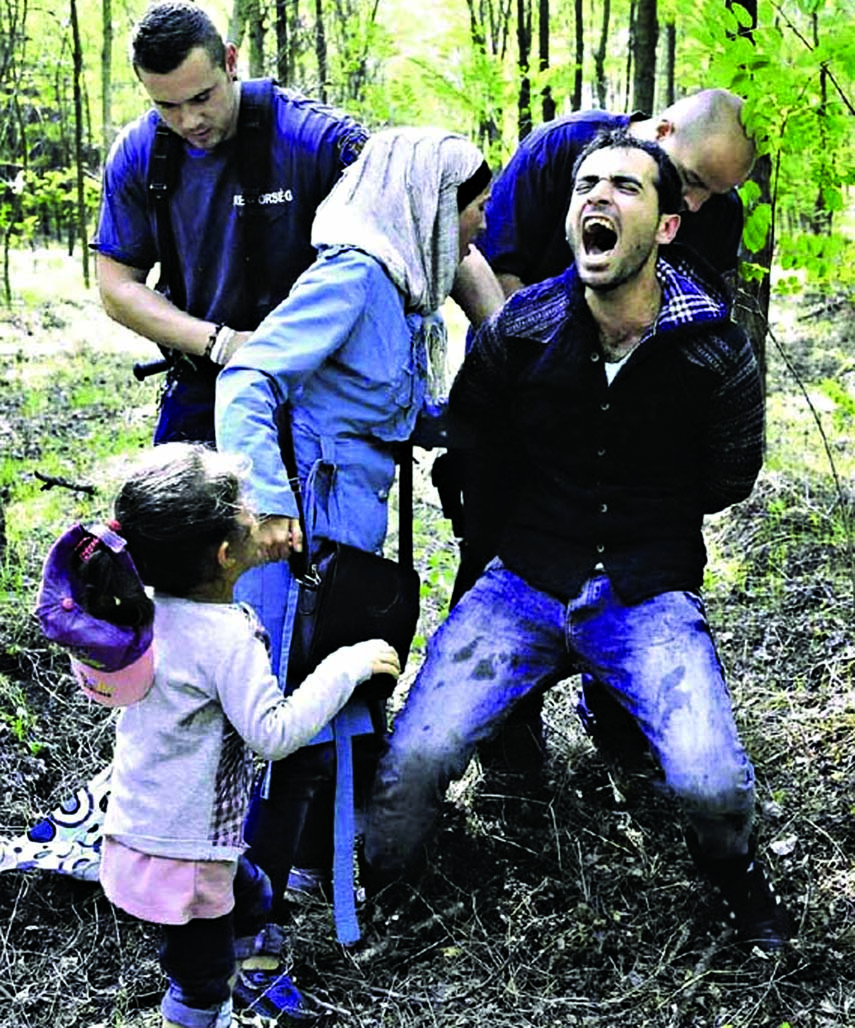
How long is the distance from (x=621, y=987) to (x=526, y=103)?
33.8 ft

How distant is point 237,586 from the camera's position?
2.90 m

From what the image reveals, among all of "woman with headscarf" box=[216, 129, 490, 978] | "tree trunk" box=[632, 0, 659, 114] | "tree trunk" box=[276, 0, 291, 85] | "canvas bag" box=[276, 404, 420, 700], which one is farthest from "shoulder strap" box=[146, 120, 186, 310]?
"tree trunk" box=[276, 0, 291, 85]

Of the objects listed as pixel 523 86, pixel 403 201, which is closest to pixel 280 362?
pixel 403 201

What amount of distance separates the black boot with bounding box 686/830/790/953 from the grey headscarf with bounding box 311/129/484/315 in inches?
64.9

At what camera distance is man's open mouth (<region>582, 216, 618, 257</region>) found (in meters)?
3.10

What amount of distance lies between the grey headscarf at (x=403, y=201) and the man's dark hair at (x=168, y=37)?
639 millimetres

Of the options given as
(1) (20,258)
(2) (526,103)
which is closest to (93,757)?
(2) (526,103)

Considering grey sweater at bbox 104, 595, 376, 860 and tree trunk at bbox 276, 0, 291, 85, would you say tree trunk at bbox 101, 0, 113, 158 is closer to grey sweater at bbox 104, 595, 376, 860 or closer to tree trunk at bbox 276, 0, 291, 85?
tree trunk at bbox 276, 0, 291, 85

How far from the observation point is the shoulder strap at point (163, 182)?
341 cm

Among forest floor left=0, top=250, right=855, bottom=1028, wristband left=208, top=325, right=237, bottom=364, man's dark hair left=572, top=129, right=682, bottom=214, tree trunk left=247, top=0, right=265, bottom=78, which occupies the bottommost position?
forest floor left=0, top=250, right=855, bottom=1028

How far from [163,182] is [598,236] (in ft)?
4.25

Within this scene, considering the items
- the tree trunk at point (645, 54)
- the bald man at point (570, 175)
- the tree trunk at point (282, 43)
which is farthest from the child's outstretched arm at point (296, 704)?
the tree trunk at point (282, 43)

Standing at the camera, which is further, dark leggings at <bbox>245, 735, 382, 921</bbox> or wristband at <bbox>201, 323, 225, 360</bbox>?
wristband at <bbox>201, 323, 225, 360</bbox>

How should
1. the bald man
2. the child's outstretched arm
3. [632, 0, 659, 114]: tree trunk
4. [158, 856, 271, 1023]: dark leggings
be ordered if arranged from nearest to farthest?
the child's outstretched arm → [158, 856, 271, 1023]: dark leggings → the bald man → [632, 0, 659, 114]: tree trunk
